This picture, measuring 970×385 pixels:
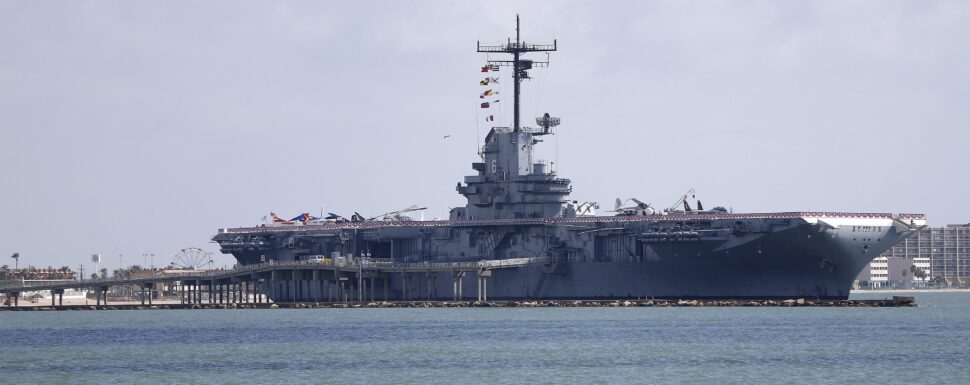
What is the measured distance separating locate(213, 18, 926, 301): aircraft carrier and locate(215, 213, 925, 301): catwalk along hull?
0.07 meters

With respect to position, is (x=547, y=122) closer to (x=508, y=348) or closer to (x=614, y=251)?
(x=614, y=251)

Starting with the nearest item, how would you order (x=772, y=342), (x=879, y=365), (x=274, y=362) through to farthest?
(x=879, y=365) < (x=274, y=362) < (x=772, y=342)

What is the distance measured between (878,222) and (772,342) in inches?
945

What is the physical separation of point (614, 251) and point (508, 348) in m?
29.7

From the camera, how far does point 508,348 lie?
5653 centimetres

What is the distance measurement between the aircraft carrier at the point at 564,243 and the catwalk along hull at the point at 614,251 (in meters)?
0.07

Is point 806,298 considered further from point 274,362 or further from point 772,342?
point 274,362

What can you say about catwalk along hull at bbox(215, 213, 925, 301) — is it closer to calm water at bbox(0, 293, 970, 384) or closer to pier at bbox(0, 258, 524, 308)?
pier at bbox(0, 258, 524, 308)

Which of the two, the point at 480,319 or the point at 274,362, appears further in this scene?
the point at 480,319

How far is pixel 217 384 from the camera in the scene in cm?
4569

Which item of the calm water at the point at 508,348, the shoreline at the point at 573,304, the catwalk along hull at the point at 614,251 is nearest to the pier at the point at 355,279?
the catwalk along hull at the point at 614,251

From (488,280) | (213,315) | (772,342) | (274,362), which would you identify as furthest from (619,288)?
(274,362)

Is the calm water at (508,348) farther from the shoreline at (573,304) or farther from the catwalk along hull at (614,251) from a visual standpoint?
the catwalk along hull at (614,251)

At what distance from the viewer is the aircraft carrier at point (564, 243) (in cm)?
8019
